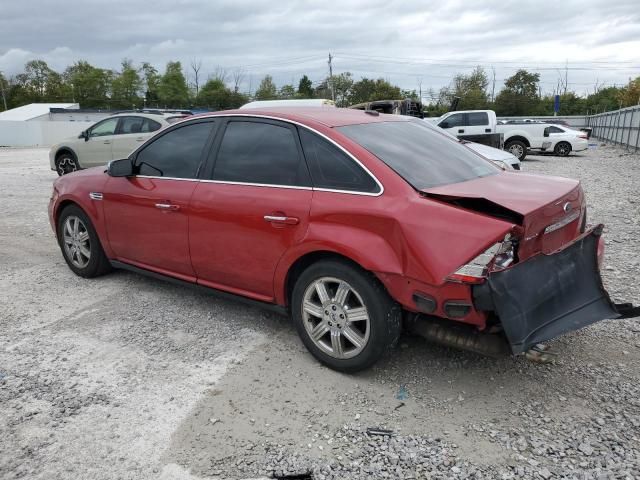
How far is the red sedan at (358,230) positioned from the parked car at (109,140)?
26.3ft

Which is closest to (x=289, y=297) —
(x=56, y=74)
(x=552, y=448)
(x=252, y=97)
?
(x=552, y=448)

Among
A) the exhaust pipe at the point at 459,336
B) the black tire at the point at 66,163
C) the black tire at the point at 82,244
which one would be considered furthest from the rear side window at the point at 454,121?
the exhaust pipe at the point at 459,336

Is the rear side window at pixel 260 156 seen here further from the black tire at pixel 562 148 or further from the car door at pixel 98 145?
the black tire at pixel 562 148

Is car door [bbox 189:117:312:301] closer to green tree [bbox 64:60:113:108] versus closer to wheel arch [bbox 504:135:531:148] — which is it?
wheel arch [bbox 504:135:531:148]

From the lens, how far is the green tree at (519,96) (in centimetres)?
6756

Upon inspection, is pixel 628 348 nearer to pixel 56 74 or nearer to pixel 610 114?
pixel 610 114

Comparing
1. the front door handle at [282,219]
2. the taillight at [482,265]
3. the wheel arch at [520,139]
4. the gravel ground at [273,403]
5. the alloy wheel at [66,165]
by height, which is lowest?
the wheel arch at [520,139]

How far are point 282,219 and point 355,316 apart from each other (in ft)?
2.68

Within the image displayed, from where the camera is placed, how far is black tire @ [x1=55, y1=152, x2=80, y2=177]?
13.1m

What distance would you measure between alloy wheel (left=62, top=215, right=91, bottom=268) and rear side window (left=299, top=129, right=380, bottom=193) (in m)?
2.82

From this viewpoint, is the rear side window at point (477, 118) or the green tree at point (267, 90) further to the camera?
the green tree at point (267, 90)

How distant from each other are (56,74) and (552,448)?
9567cm

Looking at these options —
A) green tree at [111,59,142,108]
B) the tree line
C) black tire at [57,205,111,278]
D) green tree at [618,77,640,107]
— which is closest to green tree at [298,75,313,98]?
the tree line

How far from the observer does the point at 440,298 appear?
292cm
